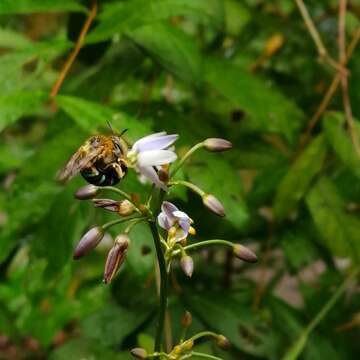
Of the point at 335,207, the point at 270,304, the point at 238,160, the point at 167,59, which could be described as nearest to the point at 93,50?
the point at 167,59

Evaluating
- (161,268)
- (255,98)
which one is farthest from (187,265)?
(255,98)

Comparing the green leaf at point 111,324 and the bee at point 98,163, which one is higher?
the bee at point 98,163

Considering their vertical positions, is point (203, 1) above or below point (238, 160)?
above

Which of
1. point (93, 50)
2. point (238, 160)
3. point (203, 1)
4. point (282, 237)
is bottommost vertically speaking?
point (282, 237)

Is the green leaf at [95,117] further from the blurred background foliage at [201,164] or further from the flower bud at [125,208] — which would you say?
the flower bud at [125,208]

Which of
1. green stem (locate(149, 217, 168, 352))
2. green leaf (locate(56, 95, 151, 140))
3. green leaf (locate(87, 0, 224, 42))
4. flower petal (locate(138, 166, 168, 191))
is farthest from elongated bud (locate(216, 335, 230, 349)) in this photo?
green leaf (locate(87, 0, 224, 42))

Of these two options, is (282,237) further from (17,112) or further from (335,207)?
(17,112)

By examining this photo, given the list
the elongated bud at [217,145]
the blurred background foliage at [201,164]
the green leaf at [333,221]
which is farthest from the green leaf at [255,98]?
the elongated bud at [217,145]

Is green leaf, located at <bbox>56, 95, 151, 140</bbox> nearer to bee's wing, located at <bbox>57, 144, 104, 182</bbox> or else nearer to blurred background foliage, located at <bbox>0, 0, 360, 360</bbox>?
blurred background foliage, located at <bbox>0, 0, 360, 360</bbox>
